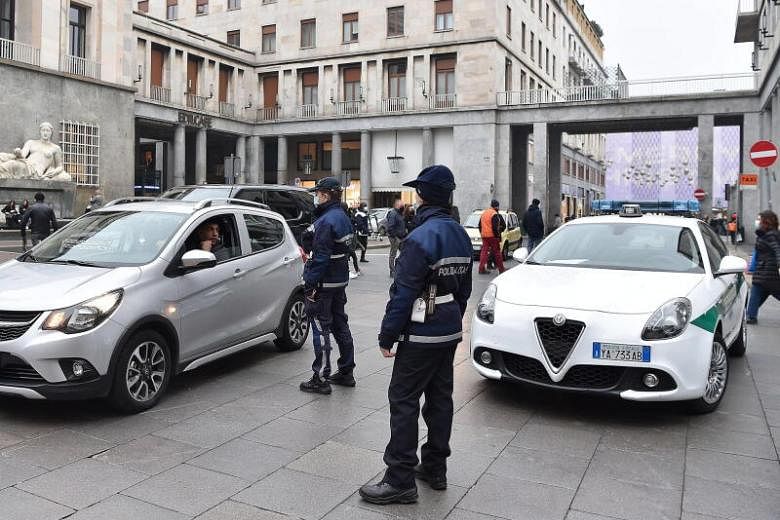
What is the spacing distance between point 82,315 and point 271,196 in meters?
9.63

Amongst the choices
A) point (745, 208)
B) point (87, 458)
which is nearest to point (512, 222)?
point (745, 208)

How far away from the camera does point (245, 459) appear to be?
4469mm

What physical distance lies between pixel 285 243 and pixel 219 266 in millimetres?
1316

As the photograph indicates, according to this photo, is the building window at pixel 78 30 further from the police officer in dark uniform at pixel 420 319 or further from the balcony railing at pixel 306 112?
the police officer in dark uniform at pixel 420 319

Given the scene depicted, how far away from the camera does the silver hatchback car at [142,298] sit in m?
4.88

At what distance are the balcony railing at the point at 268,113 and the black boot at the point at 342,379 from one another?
42.3 metres

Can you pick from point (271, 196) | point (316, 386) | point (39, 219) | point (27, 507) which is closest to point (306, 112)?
point (39, 219)

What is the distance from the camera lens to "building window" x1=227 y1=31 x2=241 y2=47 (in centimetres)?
4812

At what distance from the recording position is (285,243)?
7613 mm

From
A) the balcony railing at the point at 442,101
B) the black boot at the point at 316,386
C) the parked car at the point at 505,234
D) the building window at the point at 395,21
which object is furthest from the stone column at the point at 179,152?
the black boot at the point at 316,386

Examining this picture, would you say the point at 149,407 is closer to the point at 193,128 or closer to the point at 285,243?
the point at 285,243

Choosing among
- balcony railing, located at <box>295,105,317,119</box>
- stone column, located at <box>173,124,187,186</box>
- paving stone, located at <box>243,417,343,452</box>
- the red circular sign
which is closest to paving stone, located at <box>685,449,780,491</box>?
paving stone, located at <box>243,417,343,452</box>

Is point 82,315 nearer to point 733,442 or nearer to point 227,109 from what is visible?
point 733,442

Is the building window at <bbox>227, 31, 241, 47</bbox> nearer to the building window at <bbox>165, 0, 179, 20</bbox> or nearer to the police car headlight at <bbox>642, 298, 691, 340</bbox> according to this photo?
the building window at <bbox>165, 0, 179, 20</bbox>
